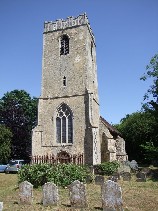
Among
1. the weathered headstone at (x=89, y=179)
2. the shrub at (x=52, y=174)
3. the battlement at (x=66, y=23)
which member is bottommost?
the weathered headstone at (x=89, y=179)

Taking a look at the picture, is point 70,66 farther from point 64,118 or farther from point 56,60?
point 64,118

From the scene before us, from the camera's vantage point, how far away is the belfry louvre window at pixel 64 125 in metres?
25.0

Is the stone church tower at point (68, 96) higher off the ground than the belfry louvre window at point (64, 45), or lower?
lower

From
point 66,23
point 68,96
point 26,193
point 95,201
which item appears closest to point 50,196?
point 26,193

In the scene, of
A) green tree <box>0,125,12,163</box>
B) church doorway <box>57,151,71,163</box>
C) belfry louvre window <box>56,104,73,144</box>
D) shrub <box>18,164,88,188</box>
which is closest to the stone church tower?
belfry louvre window <box>56,104,73,144</box>

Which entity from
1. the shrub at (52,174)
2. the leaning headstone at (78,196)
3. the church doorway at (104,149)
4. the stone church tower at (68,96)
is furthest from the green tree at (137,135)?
the leaning headstone at (78,196)

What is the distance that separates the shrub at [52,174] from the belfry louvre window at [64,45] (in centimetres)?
1541

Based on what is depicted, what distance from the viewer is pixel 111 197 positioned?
9289 millimetres

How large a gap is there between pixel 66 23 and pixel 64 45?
8.49ft

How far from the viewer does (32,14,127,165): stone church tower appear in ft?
79.6

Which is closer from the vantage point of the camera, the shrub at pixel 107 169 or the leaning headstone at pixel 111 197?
the leaning headstone at pixel 111 197

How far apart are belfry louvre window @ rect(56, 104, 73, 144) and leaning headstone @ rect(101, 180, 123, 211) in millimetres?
15407

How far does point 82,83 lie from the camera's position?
25.7 metres

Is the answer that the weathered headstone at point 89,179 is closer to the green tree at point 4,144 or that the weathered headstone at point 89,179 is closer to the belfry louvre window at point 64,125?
the belfry louvre window at point 64,125
